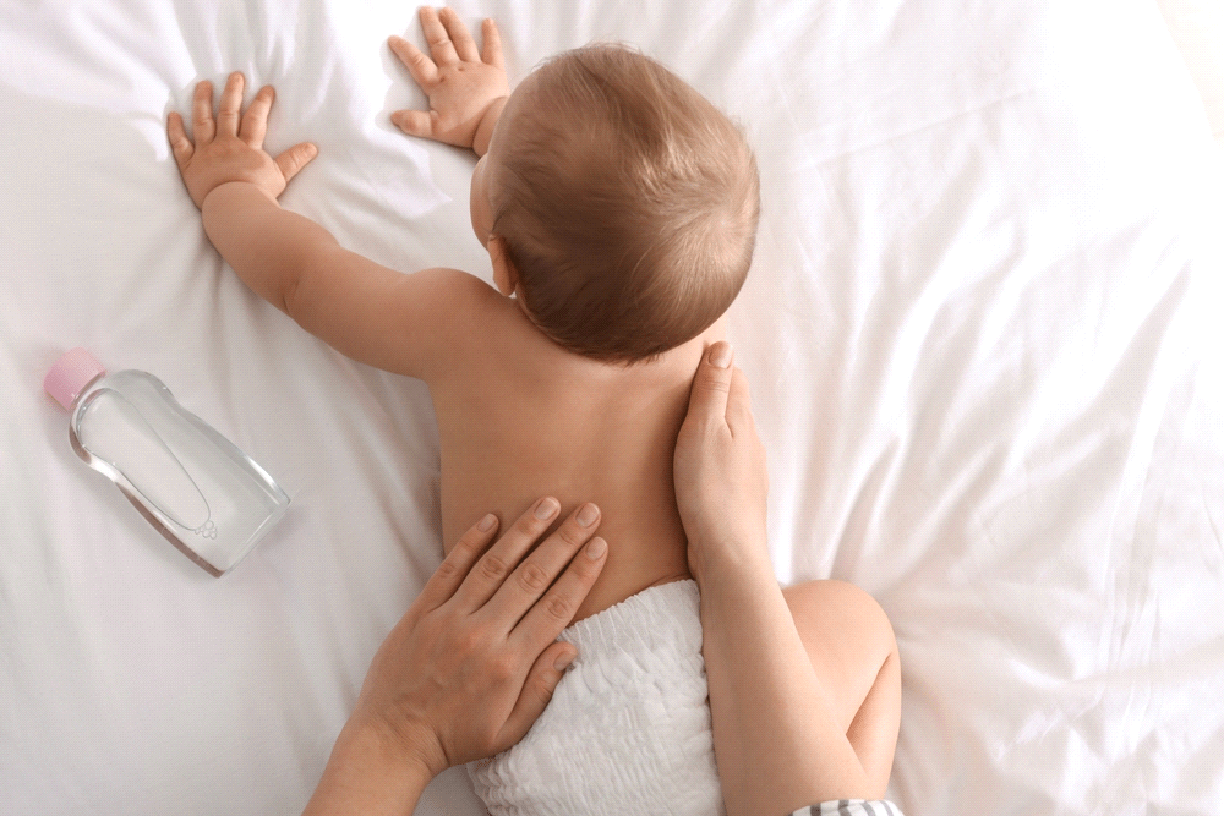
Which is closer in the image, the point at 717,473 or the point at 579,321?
the point at 579,321

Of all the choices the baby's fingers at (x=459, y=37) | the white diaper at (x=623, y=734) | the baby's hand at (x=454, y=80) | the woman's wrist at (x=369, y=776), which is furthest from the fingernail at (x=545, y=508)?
the baby's fingers at (x=459, y=37)

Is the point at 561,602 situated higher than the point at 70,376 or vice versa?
the point at 70,376

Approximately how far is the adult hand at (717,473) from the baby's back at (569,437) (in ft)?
0.09

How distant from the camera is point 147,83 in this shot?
959 mm

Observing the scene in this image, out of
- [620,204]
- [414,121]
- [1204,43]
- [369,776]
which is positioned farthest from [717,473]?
[1204,43]

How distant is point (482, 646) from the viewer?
79 centimetres

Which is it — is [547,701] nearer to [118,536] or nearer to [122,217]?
[118,536]

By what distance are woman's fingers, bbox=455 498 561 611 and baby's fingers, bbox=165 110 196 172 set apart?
568 millimetres

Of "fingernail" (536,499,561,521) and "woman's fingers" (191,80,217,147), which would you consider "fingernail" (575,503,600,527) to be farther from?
"woman's fingers" (191,80,217,147)

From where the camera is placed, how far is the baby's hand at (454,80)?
3.31 feet

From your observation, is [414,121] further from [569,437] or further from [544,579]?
[544,579]

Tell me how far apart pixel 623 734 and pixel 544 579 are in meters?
0.16

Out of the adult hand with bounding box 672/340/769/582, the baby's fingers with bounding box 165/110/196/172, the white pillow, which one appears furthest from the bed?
the white pillow

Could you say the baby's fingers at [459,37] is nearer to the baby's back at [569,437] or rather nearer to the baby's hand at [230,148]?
the baby's hand at [230,148]
